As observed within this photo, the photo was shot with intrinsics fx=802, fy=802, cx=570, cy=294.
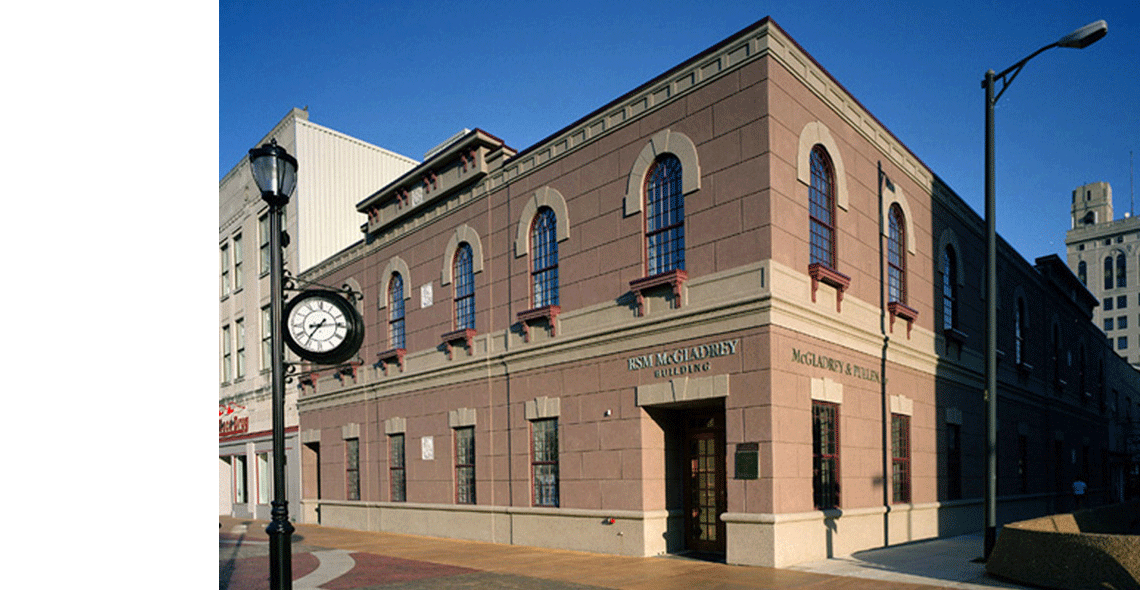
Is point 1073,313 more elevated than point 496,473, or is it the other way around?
point 1073,313

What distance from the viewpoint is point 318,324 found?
7770 mm

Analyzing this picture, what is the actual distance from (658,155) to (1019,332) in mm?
18452

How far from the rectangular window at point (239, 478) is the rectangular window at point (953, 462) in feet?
97.0

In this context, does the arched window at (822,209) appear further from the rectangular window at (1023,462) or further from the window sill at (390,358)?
the rectangular window at (1023,462)

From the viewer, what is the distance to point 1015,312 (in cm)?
2752

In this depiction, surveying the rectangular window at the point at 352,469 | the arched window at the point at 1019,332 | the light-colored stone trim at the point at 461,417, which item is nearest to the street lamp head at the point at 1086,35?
the light-colored stone trim at the point at 461,417

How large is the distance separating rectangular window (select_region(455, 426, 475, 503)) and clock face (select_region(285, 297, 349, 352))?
46.4 ft

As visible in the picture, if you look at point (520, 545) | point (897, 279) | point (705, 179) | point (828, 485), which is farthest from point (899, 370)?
point (520, 545)

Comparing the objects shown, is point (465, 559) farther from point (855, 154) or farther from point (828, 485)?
point (855, 154)

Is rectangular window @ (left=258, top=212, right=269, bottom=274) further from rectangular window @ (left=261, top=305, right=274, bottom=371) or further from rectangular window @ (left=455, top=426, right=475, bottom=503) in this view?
rectangular window @ (left=455, top=426, right=475, bottom=503)

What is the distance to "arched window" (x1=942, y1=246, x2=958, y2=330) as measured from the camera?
72.5 ft

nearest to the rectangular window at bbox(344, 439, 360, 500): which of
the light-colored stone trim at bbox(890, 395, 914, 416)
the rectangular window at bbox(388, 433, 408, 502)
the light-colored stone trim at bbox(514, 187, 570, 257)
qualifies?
the rectangular window at bbox(388, 433, 408, 502)

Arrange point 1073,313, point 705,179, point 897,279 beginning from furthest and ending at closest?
point 1073,313, point 897,279, point 705,179

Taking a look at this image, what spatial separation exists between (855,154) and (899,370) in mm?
5239
